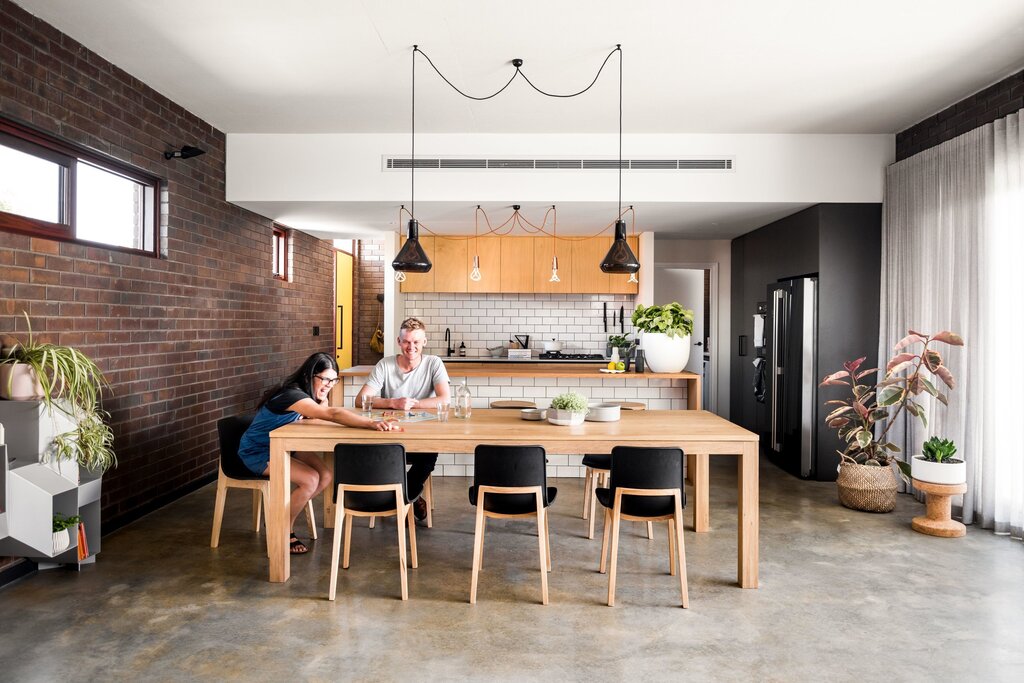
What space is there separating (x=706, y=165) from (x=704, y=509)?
9.72ft

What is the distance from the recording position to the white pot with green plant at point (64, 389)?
3084 millimetres

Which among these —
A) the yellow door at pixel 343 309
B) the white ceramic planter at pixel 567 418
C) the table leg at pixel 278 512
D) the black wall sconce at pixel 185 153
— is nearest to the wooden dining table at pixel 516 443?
the table leg at pixel 278 512

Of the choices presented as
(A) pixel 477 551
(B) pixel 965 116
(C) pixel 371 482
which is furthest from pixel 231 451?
(B) pixel 965 116

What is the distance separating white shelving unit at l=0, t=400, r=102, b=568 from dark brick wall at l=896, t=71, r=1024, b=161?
581 cm

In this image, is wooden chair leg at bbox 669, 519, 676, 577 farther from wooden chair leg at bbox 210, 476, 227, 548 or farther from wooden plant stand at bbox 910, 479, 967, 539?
wooden chair leg at bbox 210, 476, 227, 548

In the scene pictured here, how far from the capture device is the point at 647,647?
2.69 metres

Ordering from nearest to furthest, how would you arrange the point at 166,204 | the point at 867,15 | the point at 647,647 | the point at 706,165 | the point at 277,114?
the point at 647,647 < the point at 867,15 < the point at 166,204 < the point at 277,114 < the point at 706,165

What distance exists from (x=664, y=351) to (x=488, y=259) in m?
3.02

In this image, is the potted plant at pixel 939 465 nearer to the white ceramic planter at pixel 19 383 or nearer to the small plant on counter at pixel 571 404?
the small plant on counter at pixel 571 404

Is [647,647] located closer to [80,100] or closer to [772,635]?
[772,635]

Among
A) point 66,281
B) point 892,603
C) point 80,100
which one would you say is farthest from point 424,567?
point 80,100

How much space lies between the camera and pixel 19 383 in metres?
3.06

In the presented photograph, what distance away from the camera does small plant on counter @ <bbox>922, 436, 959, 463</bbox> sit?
13.9 feet

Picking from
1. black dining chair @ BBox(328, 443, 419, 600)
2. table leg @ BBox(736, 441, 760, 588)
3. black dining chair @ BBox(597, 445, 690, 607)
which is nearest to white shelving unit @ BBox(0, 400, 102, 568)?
black dining chair @ BBox(328, 443, 419, 600)
